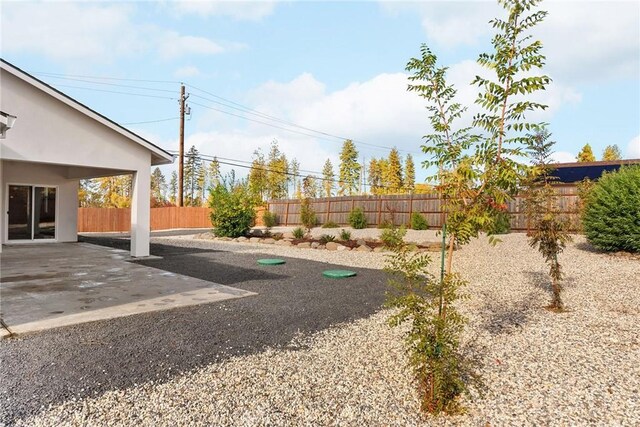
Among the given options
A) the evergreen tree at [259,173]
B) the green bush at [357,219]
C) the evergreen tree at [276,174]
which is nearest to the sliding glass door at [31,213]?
the green bush at [357,219]

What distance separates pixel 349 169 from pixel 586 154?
24.4 meters

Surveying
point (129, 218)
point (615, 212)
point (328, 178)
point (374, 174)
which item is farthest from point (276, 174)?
point (615, 212)

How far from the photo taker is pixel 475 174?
103 inches

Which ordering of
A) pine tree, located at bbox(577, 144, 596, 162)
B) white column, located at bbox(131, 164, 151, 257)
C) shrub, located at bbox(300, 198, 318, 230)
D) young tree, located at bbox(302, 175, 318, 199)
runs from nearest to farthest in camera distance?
white column, located at bbox(131, 164, 151, 257), shrub, located at bbox(300, 198, 318, 230), pine tree, located at bbox(577, 144, 596, 162), young tree, located at bbox(302, 175, 318, 199)

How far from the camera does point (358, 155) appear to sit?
48.9 metres

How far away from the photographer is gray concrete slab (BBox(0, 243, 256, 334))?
177 inches

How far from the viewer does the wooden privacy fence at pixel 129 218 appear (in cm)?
2152

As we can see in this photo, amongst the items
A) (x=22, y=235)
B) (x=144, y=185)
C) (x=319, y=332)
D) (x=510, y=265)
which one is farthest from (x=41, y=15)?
(x=510, y=265)

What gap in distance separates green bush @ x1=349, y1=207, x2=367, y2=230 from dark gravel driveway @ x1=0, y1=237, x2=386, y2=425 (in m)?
13.3

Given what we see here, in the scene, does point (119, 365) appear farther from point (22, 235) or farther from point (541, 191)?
point (22, 235)

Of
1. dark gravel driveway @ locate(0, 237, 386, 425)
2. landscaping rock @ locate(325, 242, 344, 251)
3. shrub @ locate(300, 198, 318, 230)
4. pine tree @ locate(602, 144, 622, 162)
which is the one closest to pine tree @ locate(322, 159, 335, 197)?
shrub @ locate(300, 198, 318, 230)

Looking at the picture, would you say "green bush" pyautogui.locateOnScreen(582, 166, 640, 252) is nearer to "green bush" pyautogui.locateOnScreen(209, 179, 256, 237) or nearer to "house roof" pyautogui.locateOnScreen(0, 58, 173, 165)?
"house roof" pyautogui.locateOnScreen(0, 58, 173, 165)

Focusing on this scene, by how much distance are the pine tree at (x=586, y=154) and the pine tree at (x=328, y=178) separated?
1028 inches

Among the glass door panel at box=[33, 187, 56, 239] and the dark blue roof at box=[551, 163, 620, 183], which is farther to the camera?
the dark blue roof at box=[551, 163, 620, 183]
